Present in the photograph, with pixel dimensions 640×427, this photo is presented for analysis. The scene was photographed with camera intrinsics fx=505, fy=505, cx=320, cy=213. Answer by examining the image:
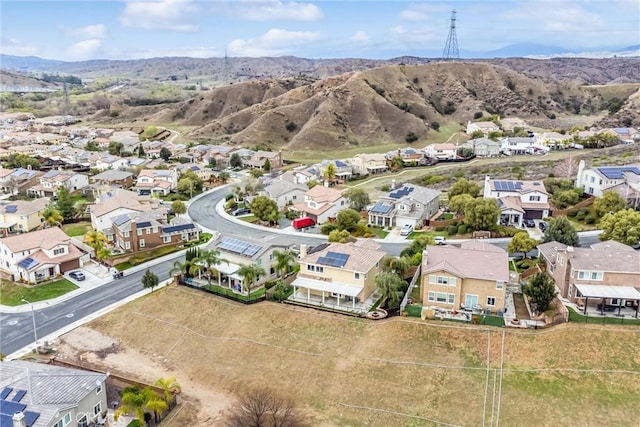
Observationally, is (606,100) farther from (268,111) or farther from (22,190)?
(22,190)

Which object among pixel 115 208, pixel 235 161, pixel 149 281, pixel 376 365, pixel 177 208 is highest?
pixel 115 208

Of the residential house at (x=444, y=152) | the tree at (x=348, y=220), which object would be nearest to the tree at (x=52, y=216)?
the tree at (x=348, y=220)

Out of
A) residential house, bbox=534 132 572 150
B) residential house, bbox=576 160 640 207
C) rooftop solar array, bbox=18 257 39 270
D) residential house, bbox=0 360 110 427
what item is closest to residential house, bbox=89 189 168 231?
rooftop solar array, bbox=18 257 39 270

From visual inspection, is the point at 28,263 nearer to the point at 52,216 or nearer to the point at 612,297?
the point at 52,216

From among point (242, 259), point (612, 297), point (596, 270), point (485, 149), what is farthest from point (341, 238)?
point (485, 149)

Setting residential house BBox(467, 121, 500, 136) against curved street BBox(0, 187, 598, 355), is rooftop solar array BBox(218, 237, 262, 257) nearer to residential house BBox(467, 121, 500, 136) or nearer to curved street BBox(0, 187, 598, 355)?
curved street BBox(0, 187, 598, 355)

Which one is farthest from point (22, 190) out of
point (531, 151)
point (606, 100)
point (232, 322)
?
point (606, 100)
